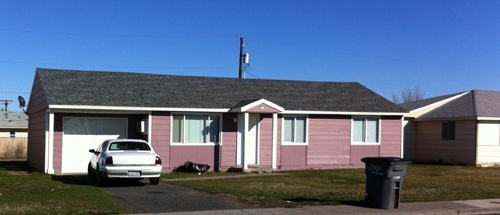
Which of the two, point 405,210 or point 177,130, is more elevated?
point 177,130

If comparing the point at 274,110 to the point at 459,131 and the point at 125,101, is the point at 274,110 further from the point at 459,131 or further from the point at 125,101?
the point at 459,131

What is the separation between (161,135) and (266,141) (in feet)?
15.3

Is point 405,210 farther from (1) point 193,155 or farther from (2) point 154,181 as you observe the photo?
(1) point 193,155

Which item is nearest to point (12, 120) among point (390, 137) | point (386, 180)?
point (390, 137)

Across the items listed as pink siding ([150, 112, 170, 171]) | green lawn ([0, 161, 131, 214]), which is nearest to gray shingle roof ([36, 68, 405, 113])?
pink siding ([150, 112, 170, 171])

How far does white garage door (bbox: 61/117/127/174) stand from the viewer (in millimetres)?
21344

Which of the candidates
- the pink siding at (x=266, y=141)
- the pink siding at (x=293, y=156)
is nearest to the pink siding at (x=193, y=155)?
the pink siding at (x=266, y=141)

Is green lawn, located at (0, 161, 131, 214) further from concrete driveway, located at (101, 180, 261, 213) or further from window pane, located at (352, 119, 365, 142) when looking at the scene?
window pane, located at (352, 119, 365, 142)

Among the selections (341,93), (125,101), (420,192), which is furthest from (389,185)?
(341,93)

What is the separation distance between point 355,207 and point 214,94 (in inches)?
496

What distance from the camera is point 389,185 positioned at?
1238 centimetres

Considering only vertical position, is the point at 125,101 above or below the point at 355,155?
above

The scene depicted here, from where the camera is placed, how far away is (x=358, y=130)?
2569 cm

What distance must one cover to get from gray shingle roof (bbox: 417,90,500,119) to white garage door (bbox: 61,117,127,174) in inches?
655
